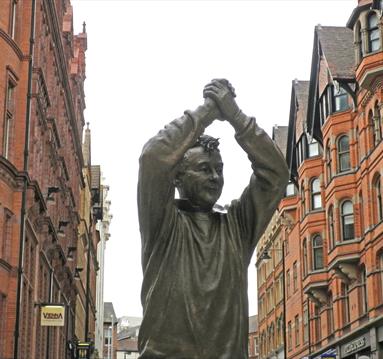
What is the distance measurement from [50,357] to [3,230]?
619 inches

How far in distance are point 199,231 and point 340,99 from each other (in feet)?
145

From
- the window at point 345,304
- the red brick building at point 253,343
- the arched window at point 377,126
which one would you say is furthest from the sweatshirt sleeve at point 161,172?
the red brick building at point 253,343

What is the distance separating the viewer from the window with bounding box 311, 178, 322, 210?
5394 centimetres

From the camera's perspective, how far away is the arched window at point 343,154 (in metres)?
47.2

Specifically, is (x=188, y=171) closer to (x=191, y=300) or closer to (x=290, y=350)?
(x=191, y=300)

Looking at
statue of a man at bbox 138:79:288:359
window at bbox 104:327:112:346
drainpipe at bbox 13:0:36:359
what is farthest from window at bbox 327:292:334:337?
window at bbox 104:327:112:346

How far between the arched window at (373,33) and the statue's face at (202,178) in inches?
1475

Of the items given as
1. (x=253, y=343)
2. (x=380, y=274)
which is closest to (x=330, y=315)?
(x=380, y=274)

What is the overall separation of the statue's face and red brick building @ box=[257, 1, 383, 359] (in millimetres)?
34598

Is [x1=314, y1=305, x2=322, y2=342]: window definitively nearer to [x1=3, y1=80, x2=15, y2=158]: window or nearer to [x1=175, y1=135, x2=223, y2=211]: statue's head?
[x1=3, y1=80, x2=15, y2=158]: window

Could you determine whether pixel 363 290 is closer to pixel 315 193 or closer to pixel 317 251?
pixel 317 251

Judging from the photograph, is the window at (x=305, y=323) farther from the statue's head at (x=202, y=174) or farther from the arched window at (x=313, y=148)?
the statue's head at (x=202, y=174)

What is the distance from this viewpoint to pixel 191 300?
16.2 feet

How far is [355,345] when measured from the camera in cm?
4369
